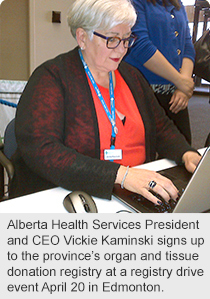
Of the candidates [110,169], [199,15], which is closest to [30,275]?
[110,169]

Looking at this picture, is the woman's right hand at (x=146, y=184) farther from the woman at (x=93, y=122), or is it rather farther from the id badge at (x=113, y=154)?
the id badge at (x=113, y=154)

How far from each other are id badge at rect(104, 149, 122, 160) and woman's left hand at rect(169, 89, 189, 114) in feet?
2.01

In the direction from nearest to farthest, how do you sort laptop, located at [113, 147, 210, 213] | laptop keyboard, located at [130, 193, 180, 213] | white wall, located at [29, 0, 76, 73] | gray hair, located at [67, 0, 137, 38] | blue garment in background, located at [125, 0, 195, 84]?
laptop, located at [113, 147, 210, 213], laptop keyboard, located at [130, 193, 180, 213], gray hair, located at [67, 0, 137, 38], blue garment in background, located at [125, 0, 195, 84], white wall, located at [29, 0, 76, 73]

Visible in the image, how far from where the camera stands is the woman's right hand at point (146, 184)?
2.95ft

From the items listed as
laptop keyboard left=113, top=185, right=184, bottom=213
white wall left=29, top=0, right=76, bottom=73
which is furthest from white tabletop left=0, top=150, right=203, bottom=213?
white wall left=29, top=0, right=76, bottom=73

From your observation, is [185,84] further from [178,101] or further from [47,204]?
[47,204]

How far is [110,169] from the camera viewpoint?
3.23ft

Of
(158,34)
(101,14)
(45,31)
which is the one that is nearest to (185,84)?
(158,34)

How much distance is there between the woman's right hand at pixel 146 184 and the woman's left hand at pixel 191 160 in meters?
0.25

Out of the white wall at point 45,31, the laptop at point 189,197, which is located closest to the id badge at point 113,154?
the laptop at point 189,197

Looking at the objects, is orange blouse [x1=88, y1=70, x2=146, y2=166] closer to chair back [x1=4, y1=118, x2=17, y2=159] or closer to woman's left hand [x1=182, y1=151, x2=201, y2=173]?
woman's left hand [x1=182, y1=151, x2=201, y2=173]

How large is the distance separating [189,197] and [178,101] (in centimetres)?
105

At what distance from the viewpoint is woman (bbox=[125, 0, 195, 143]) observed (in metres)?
1.54

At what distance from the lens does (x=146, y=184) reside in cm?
93
